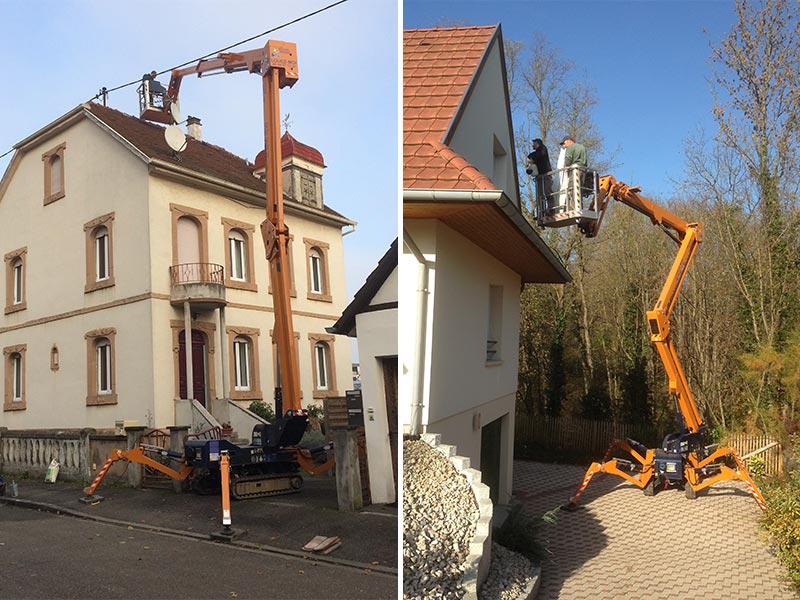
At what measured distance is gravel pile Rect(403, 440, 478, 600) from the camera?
237cm

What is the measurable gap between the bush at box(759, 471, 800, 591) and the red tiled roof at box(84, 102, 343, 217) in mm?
5520

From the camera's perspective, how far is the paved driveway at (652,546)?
541 cm

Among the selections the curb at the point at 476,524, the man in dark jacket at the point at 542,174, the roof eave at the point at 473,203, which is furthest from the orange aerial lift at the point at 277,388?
the curb at the point at 476,524

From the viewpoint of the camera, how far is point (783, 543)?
6.24 metres

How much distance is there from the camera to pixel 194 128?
7180 millimetres

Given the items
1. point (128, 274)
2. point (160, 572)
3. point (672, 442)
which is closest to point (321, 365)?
point (160, 572)

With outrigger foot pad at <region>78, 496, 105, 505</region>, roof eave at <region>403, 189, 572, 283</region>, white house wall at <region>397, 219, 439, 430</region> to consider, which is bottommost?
outrigger foot pad at <region>78, 496, 105, 505</region>

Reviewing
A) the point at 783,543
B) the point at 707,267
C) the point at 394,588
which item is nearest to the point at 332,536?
the point at 394,588

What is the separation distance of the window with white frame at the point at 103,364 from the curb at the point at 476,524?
6.06m

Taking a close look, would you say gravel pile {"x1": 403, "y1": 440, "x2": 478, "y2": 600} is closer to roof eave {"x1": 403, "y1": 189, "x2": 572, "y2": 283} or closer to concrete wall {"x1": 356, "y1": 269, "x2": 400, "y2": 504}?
concrete wall {"x1": 356, "y1": 269, "x2": 400, "y2": 504}

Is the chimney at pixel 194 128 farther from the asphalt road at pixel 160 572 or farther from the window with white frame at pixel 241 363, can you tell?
the asphalt road at pixel 160 572

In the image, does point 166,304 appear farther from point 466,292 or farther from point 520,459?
point 520,459

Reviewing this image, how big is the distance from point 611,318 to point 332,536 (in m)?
10.4

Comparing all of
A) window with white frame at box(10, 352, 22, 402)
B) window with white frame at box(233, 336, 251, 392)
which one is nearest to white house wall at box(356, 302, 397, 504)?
window with white frame at box(233, 336, 251, 392)
